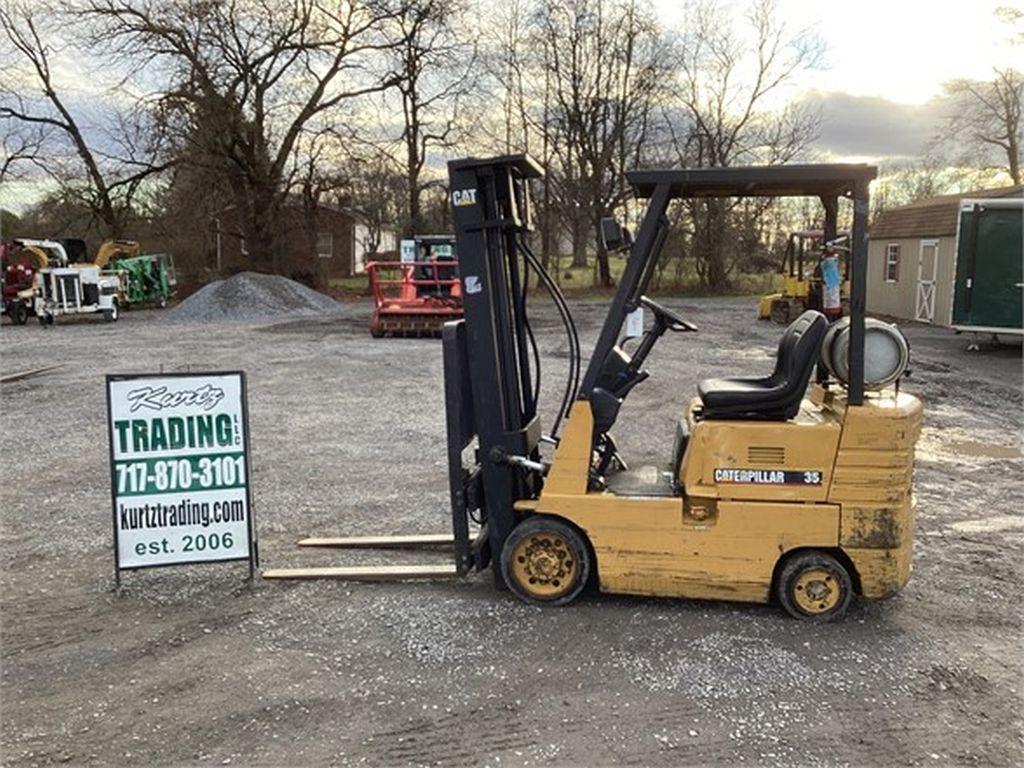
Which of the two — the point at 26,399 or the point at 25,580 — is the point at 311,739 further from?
the point at 26,399

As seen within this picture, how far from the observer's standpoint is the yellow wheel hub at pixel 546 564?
4.41 m

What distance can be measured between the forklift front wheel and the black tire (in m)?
1.03

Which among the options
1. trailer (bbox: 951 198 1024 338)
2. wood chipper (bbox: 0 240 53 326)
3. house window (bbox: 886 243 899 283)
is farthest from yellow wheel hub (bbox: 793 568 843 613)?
house window (bbox: 886 243 899 283)

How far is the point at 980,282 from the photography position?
16.9m

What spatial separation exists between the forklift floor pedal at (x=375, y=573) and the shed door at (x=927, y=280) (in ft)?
75.6

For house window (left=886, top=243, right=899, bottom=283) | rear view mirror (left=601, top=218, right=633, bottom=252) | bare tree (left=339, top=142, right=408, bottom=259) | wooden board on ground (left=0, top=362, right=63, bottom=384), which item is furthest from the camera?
bare tree (left=339, top=142, right=408, bottom=259)

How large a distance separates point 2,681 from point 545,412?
7.33m

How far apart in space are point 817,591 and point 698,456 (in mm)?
928

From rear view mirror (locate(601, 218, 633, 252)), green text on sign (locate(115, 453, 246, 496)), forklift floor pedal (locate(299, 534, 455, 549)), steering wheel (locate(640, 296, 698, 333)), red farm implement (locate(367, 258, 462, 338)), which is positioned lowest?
forklift floor pedal (locate(299, 534, 455, 549))

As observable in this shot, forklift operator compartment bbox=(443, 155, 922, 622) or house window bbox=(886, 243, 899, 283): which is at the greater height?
house window bbox=(886, 243, 899, 283)

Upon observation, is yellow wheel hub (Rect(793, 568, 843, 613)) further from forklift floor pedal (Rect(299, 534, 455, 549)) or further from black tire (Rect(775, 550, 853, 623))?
forklift floor pedal (Rect(299, 534, 455, 549))

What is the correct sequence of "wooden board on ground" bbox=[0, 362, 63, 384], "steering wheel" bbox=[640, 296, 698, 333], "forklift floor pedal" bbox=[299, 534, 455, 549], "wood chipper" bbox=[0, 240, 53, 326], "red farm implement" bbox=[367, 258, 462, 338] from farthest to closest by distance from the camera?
1. "wood chipper" bbox=[0, 240, 53, 326]
2. "red farm implement" bbox=[367, 258, 462, 338]
3. "wooden board on ground" bbox=[0, 362, 63, 384]
4. "forklift floor pedal" bbox=[299, 534, 455, 549]
5. "steering wheel" bbox=[640, 296, 698, 333]

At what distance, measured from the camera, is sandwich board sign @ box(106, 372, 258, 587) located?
15.1 feet

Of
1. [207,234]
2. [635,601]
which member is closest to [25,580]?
[635,601]
